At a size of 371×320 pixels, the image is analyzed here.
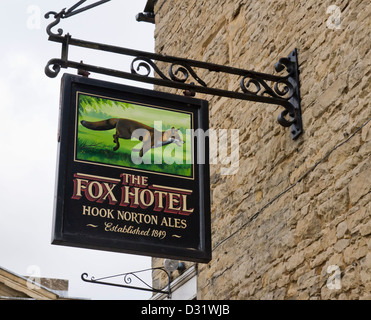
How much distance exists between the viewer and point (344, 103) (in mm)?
7148

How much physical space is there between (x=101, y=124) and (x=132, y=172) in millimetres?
484

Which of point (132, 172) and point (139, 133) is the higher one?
point (139, 133)

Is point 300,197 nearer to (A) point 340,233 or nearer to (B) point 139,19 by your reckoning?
(A) point 340,233

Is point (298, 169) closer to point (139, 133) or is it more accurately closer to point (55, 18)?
point (139, 133)

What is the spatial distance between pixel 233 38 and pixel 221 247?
7.38 feet

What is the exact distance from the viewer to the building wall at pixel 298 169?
6.84 metres

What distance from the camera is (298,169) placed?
7.63 m

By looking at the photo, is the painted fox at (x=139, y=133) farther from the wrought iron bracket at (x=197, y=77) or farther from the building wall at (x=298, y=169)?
the building wall at (x=298, y=169)

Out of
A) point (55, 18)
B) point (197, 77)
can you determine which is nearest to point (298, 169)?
point (197, 77)

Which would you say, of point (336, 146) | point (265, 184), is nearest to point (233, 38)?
point (265, 184)

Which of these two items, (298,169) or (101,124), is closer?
(101,124)

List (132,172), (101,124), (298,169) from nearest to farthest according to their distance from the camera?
(132,172) → (101,124) → (298,169)

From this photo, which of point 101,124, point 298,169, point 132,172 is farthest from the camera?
point 298,169

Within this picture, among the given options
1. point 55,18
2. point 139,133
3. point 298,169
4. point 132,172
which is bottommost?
point 132,172
